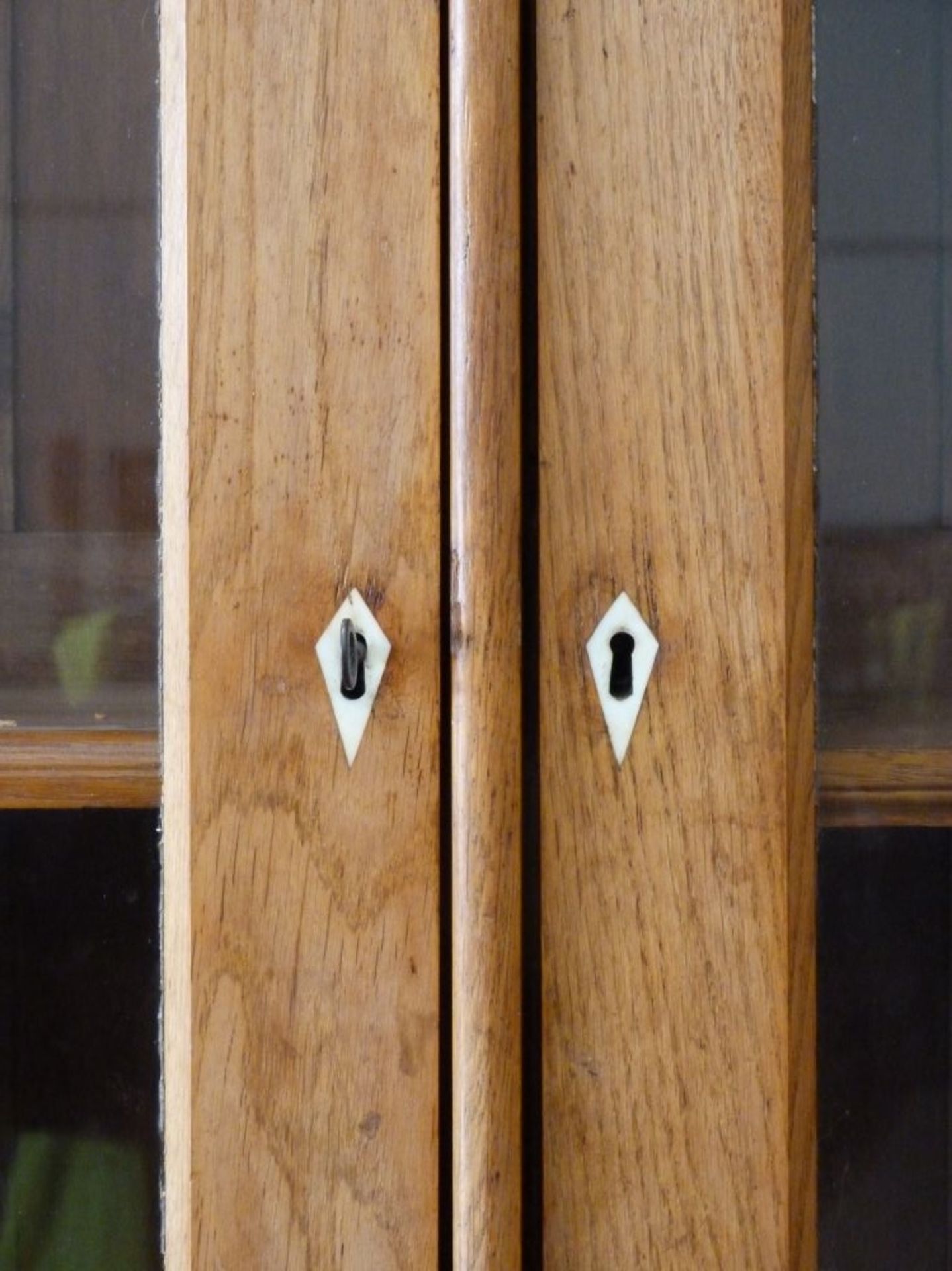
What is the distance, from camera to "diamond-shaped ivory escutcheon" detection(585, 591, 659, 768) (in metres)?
0.30

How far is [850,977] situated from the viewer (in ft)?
1.01

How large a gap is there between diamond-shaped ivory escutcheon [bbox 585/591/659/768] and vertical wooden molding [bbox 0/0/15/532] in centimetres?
16

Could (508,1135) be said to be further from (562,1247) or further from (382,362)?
(382,362)

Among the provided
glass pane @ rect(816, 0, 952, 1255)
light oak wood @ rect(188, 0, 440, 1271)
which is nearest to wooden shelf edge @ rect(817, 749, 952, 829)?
glass pane @ rect(816, 0, 952, 1255)

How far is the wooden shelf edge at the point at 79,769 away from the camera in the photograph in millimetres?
309

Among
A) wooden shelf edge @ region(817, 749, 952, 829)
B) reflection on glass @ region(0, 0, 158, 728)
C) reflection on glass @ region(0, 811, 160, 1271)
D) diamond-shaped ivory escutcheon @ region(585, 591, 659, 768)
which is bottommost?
reflection on glass @ region(0, 811, 160, 1271)

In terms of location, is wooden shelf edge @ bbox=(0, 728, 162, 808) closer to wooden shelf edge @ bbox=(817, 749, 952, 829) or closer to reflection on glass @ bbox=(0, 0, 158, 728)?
reflection on glass @ bbox=(0, 0, 158, 728)

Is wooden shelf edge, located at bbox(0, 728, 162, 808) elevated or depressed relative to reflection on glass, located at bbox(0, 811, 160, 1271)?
elevated

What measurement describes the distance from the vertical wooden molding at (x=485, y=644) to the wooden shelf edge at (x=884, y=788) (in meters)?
0.08

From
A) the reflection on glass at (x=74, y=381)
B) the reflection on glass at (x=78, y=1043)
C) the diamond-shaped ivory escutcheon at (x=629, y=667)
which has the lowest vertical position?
the reflection on glass at (x=78, y=1043)

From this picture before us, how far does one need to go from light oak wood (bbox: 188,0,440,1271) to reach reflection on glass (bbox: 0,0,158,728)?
0.08 feet

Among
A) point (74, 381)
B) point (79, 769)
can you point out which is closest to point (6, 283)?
point (74, 381)

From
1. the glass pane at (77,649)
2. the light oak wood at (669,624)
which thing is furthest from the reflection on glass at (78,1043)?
the light oak wood at (669,624)

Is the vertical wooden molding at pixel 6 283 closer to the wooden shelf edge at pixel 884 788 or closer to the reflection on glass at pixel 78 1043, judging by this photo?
the reflection on glass at pixel 78 1043
